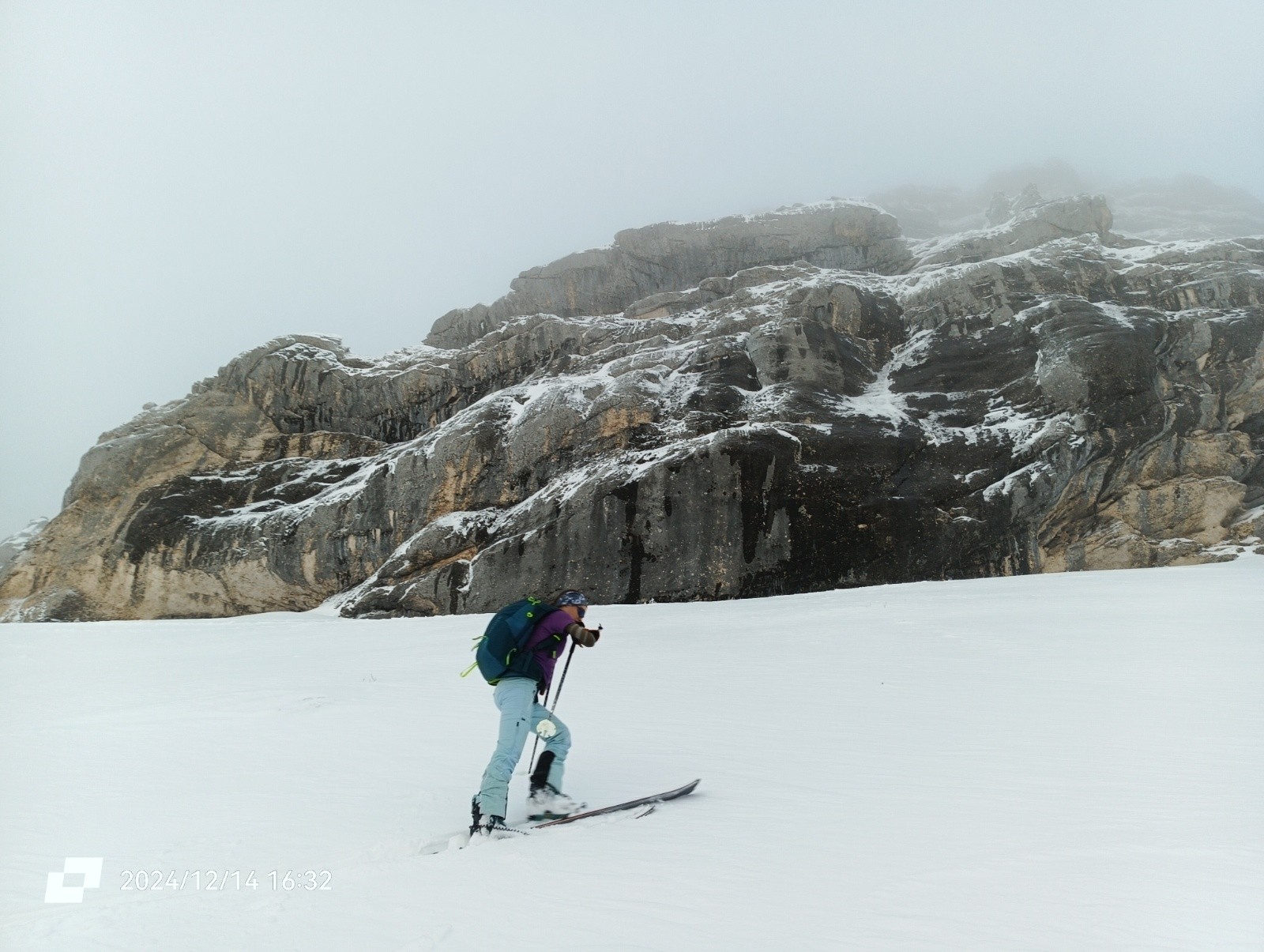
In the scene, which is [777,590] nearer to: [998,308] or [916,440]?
[916,440]

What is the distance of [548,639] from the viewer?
15.9 ft

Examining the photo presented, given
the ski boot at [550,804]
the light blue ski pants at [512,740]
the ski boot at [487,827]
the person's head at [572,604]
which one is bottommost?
the ski boot at [550,804]

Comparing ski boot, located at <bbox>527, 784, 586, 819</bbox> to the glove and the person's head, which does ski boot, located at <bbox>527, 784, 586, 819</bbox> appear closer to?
the glove

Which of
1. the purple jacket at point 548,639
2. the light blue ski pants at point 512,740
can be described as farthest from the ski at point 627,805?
the purple jacket at point 548,639

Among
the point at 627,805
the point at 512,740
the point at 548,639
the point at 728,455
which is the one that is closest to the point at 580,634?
the point at 548,639

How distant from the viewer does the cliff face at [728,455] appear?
26.6 m

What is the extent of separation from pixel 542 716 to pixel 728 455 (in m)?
23.3

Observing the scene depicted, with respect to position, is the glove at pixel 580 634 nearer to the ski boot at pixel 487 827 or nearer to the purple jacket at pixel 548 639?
the purple jacket at pixel 548 639

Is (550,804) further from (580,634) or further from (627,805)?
(580,634)

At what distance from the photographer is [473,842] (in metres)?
3.99

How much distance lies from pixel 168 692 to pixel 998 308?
39.5 m

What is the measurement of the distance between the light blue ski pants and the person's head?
584 millimetres

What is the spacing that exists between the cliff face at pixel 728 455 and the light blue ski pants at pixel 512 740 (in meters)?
21.4

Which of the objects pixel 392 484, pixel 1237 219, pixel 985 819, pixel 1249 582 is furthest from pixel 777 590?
pixel 1237 219
